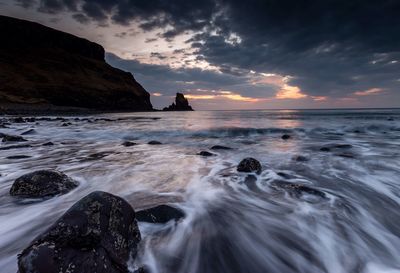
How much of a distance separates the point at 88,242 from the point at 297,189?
428 centimetres

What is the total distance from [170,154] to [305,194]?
5840 millimetres

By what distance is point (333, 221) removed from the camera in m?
3.96

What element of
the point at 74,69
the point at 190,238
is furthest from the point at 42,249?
the point at 74,69

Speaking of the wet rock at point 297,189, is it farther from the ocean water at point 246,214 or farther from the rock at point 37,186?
the rock at point 37,186

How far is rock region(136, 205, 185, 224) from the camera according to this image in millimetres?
3564

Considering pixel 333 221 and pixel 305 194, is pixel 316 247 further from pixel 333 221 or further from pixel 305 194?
pixel 305 194

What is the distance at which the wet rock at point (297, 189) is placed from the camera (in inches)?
201

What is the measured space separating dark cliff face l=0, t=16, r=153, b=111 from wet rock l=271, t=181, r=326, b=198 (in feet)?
198

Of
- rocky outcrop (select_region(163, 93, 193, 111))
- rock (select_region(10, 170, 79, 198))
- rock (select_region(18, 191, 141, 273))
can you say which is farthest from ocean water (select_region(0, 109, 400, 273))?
rocky outcrop (select_region(163, 93, 193, 111))

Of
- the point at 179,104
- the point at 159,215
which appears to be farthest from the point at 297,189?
the point at 179,104

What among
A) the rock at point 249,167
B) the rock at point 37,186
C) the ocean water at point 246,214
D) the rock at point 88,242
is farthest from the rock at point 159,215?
the rock at point 249,167

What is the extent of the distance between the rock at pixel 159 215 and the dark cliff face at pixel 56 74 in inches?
2373

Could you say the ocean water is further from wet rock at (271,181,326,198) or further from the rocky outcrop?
the rocky outcrop

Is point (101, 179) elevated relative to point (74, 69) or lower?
lower
